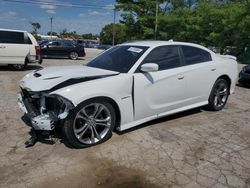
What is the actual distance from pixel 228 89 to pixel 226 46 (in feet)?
72.5

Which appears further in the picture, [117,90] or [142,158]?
[117,90]

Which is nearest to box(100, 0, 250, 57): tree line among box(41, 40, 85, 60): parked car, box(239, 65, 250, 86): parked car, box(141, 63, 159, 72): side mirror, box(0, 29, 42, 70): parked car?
box(41, 40, 85, 60): parked car

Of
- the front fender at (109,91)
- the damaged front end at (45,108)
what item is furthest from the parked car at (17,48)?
the front fender at (109,91)

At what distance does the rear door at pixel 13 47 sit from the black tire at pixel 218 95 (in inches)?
345

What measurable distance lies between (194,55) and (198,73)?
0.42 m

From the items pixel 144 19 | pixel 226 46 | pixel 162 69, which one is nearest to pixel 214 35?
pixel 226 46

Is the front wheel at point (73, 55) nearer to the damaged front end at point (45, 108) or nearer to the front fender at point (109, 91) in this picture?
the damaged front end at point (45, 108)

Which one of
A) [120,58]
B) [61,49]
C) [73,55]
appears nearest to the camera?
[120,58]

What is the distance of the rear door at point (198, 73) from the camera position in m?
5.64

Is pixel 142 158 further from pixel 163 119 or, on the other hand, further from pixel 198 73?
pixel 198 73

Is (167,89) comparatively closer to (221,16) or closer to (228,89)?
(228,89)

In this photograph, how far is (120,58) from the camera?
17.2 ft

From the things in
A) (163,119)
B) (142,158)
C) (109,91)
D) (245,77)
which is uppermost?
(109,91)

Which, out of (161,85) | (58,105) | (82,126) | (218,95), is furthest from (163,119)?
(58,105)
